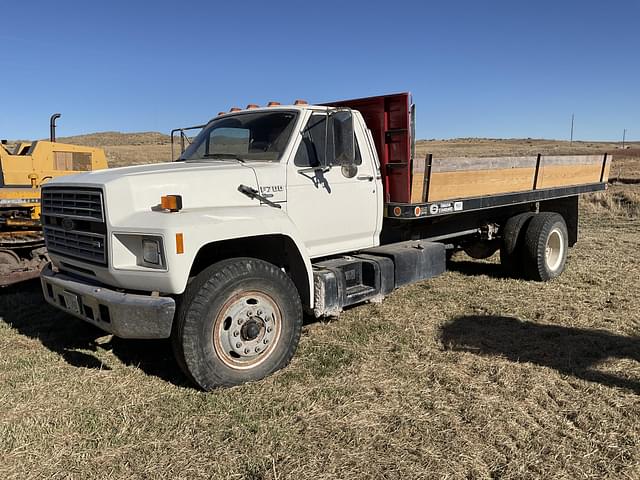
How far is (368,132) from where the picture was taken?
5.56 meters

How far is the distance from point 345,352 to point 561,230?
467cm

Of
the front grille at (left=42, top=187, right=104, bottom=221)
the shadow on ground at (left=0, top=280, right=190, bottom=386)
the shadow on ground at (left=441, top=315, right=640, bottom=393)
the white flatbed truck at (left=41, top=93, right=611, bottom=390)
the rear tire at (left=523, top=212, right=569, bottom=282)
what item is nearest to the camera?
the white flatbed truck at (left=41, top=93, right=611, bottom=390)

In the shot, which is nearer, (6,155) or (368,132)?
(368,132)

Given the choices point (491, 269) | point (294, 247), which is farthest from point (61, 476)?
point (491, 269)

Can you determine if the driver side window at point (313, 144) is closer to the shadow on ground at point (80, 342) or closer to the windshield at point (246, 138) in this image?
the windshield at point (246, 138)

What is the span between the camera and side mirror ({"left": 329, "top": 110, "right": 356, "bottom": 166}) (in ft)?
16.1

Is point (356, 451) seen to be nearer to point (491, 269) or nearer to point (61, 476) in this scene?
point (61, 476)

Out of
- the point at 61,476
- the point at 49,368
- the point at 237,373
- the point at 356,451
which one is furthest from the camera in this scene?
the point at 49,368

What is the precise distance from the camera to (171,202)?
391cm

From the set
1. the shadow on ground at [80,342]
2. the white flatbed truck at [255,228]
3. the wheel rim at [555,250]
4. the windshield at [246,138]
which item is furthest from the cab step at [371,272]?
the wheel rim at [555,250]

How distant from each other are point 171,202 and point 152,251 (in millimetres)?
375

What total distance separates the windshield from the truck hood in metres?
0.26

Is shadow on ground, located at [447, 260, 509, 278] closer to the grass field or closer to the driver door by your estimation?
the grass field

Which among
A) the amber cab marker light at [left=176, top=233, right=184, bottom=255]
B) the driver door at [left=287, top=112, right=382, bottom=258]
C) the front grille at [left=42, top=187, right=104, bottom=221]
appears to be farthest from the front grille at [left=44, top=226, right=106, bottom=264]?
the driver door at [left=287, top=112, right=382, bottom=258]
